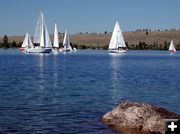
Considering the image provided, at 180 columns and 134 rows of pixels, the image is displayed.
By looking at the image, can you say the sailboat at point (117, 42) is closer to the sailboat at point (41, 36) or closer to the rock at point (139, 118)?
the sailboat at point (41, 36)

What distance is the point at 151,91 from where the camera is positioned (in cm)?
3384

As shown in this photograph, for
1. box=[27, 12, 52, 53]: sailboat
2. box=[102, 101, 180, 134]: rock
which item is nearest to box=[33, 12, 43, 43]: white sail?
box=[27, 12, 52, 53]: sailboat

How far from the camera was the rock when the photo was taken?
1873 centimetres

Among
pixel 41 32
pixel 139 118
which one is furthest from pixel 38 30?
pixel 139 118

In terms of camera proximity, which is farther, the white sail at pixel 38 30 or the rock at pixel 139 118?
the white sail at pixel 38 30

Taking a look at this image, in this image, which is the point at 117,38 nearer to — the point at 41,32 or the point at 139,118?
the point at 41,32

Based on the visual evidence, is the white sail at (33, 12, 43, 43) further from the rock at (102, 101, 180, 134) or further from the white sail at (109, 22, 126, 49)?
the rock at (102, 101, 180, 134)

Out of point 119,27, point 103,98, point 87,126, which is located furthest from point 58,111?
point 119,27

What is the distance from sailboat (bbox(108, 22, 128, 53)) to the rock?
106 metres

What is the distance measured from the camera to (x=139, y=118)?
64.1 ft

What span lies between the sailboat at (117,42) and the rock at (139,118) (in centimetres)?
10634

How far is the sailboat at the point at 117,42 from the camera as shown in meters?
127

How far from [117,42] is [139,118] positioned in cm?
11220

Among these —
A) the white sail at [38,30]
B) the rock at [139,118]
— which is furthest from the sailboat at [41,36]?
the rock at [139,118]
